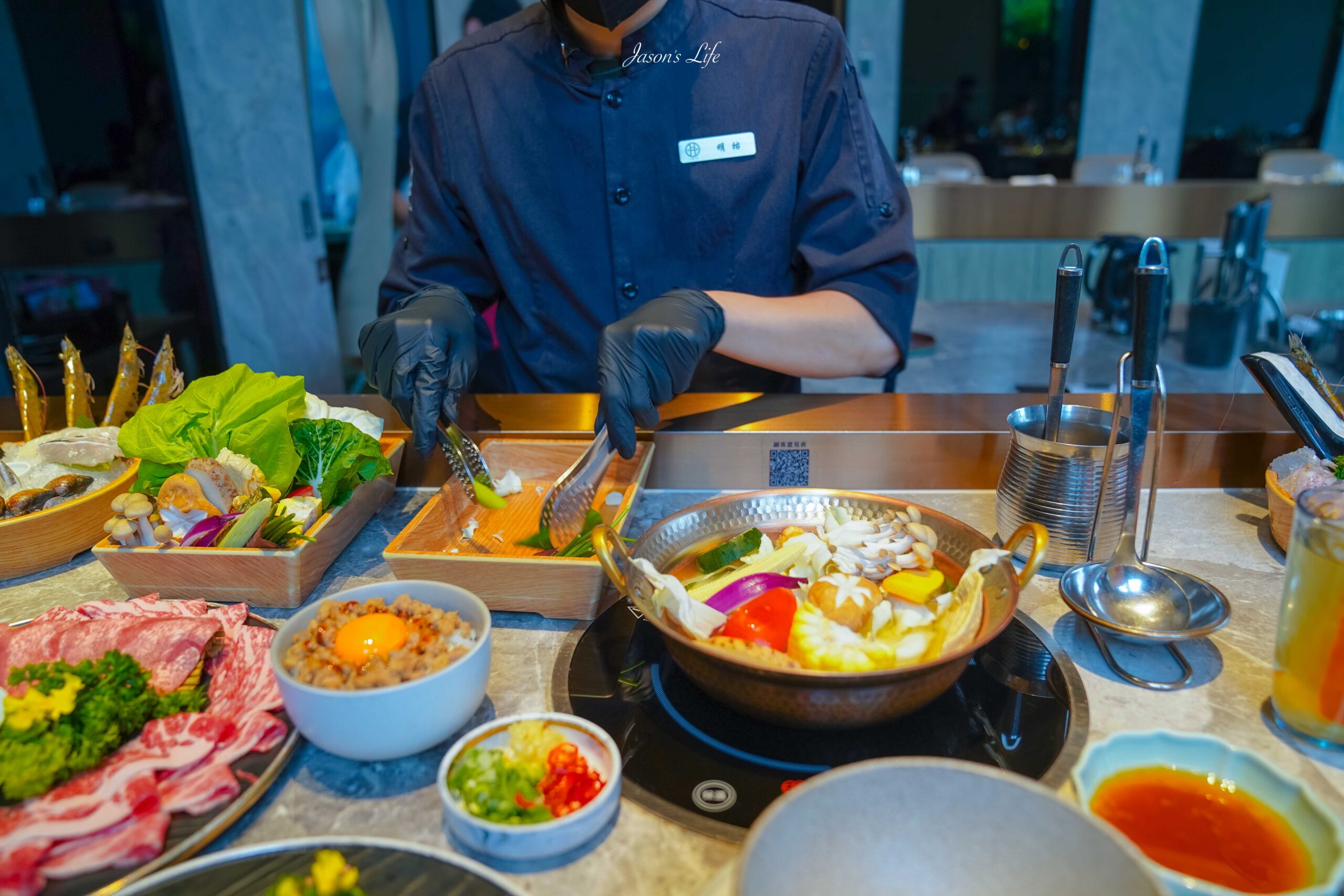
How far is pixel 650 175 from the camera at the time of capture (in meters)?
1.79

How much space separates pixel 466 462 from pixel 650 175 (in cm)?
83

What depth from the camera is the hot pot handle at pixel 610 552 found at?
0.91m

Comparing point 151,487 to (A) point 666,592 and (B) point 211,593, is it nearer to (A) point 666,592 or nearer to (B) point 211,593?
(B) point 211,593

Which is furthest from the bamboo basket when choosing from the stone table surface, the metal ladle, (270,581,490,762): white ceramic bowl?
(270,581,490,762): white ceramic bowl

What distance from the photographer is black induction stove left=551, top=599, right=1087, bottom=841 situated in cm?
77

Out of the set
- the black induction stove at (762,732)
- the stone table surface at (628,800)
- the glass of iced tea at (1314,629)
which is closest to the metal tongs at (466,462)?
the stone table surface at (628,800)

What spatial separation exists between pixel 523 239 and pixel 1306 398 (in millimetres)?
1490

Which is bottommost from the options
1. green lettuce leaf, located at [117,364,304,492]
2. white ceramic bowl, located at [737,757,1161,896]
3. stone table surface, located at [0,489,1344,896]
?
stone table surface, located at [0,489,1344,896]

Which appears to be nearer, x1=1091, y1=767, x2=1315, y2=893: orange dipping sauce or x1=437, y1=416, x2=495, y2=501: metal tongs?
x1=1091, y1=767, x2=1315, y2=893: orange dipping sauce

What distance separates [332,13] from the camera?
4082mm

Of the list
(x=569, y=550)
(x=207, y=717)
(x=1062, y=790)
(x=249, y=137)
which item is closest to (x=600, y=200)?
(x=569, y=550)

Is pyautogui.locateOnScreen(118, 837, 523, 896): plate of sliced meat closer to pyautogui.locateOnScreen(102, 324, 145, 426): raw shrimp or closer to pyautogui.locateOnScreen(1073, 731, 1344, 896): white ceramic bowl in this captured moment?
pyautogui.locateOnScreen(1073, 731, 1344, 896): white ceramic bowl

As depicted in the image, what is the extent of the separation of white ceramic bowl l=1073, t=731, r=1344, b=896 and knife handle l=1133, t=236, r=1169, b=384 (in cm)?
39

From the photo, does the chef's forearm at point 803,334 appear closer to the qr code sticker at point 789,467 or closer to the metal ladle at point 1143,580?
the qr code sticker at point 789,467
